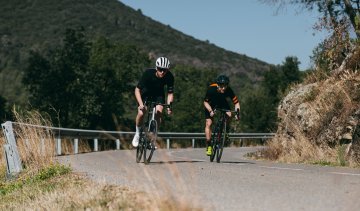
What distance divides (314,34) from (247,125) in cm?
8095

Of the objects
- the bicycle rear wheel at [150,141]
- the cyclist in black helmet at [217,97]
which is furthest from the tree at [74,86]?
the bicycle rear wheel at [150,141]

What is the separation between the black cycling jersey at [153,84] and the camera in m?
12.1

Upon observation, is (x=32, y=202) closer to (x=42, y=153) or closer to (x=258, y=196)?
(x=258, y=196)

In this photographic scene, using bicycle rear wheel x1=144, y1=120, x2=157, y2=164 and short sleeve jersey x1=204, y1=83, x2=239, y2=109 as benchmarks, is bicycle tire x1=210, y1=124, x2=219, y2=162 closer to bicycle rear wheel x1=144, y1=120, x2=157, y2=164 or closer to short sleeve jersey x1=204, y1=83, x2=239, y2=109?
short sleeve jersey x1=204, y1=83, x2=239, y2=109

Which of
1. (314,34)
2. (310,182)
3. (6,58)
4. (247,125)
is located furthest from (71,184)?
(6,58)

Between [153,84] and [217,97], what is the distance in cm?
196

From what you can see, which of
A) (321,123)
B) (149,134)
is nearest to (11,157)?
(149,134)

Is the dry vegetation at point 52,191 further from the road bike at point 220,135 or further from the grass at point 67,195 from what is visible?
the road bike at point 220,135

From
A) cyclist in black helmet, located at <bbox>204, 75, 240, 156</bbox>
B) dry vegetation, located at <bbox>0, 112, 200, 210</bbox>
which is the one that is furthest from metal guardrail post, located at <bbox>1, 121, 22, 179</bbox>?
cyclist in black helmet, located at <bbox>204, 75, 240, 156</bbox>

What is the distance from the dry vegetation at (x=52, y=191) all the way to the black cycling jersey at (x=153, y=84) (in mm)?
2095

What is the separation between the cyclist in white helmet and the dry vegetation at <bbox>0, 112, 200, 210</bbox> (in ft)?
6.26

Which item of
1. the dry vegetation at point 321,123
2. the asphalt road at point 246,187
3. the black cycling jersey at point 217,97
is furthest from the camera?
the dry vegetation at point 321,123

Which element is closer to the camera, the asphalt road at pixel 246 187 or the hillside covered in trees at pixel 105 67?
the asphalt road at pixel 246 187

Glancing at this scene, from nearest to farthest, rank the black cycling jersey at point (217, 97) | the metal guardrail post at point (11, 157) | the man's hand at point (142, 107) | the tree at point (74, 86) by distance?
the metal guardrail post at point (11, 157) → the man's hand at point (142, 107) → the black cycling jersey at point (217, 97) → the tree at point (74, 86)
